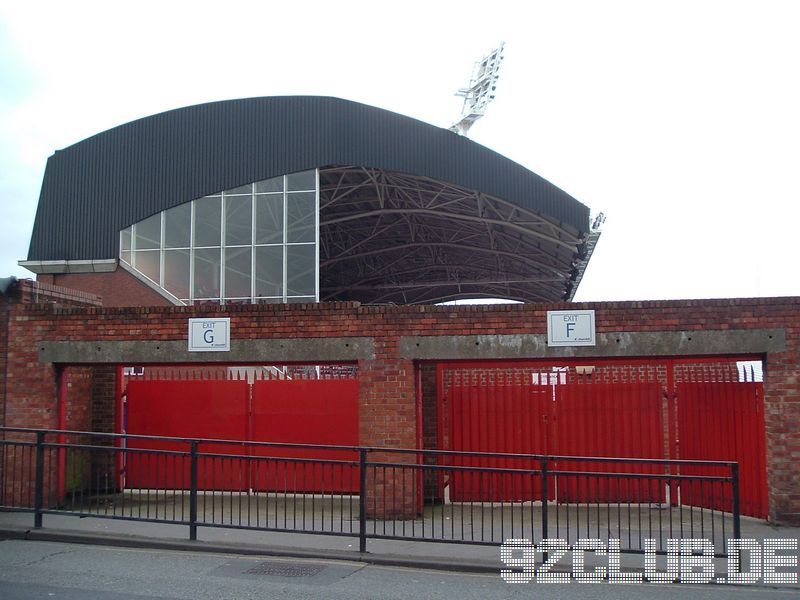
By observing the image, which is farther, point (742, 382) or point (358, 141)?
point (358, 141)

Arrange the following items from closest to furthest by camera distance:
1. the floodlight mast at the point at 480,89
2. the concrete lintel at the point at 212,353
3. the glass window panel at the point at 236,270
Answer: the concrete lintel at the point at 212,353 < the glass window panel at the point at 236,270 < the floodlight mast at the point at 480,89

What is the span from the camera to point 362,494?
30.3ft

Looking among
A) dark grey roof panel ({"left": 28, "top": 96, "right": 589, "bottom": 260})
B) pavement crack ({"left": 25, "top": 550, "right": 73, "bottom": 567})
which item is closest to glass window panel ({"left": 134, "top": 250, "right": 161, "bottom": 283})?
dark grey roof panel ({"left": 28, "top": 96, "right": 589, "bottom": 260})

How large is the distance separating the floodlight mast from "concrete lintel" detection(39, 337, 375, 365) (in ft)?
78.5

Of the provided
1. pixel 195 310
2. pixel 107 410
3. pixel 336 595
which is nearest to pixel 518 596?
pixel 336 595

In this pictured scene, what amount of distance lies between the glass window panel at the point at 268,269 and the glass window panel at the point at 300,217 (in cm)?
65

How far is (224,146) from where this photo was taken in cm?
2622

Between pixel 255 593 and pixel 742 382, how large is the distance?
8.18 metres

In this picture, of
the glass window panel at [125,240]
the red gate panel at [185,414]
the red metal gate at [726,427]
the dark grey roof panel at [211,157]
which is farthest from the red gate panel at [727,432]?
the glass window panel at [125,240]

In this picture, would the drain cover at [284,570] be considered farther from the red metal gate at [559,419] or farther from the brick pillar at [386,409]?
the red metal gate at [559,419]

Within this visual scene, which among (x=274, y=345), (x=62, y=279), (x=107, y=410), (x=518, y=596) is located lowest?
(x=518, y=596)

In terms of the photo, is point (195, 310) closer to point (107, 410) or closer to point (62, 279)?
point (107, 410)

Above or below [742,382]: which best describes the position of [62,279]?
above

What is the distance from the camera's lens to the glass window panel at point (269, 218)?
25.7 m
